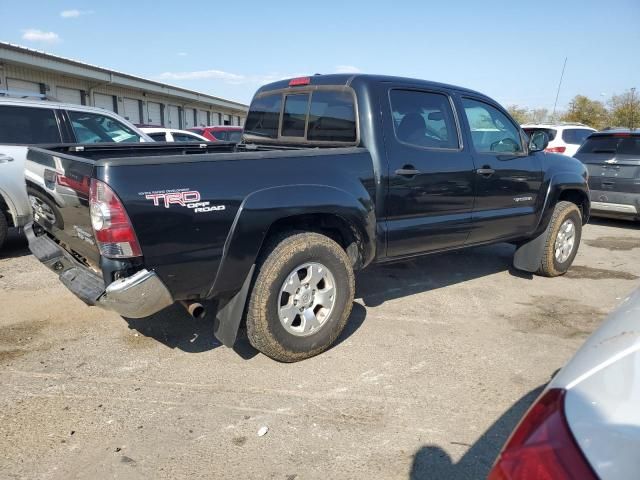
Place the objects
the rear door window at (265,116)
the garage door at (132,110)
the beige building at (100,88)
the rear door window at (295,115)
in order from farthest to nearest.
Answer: the garage door at (132,110)
the beige building at (100,88)
the rear door window at (265,116)
the rear door window at (295,115)

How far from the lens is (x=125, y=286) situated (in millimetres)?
2645

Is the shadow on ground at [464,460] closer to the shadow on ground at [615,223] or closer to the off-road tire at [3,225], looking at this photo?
the off-road tire at [3,225]

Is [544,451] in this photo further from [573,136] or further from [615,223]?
[573,136]

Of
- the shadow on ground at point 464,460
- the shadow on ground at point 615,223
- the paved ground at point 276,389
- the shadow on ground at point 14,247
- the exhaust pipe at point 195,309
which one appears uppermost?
the exhaust pipe at point 195,309

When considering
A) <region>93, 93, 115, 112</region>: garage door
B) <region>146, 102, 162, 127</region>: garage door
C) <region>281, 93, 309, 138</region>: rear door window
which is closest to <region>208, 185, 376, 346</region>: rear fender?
<region>281, 93, 309, 138</region>: rear door window

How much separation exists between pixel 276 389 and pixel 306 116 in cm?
235

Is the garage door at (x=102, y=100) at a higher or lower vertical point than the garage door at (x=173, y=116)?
higher

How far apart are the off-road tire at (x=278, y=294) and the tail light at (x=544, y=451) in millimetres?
2122

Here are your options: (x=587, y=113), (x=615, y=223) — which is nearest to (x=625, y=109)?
(x=587, y=113)

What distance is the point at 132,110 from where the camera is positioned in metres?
24.0

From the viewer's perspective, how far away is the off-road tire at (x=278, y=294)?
10.3 feet

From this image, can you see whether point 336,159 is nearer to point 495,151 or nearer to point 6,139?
point 495,151

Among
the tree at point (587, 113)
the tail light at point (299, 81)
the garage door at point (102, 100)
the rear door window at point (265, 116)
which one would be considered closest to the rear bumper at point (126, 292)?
the rear door window at point (265, 116)

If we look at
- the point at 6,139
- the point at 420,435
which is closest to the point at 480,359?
the point at 420,435
